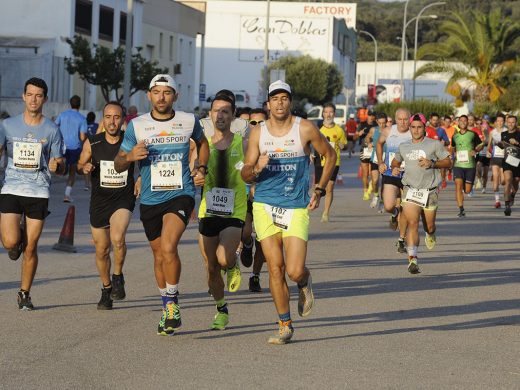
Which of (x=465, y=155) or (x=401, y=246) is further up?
(x=465, y=155)

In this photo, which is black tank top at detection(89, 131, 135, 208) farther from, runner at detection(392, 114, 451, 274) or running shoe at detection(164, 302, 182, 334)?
runner at detection(392, 114, 451, 274)

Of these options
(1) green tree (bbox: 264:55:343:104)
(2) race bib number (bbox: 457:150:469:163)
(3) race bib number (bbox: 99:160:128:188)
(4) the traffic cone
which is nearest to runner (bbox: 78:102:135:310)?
(3) race bib number (bbox: 99:160:128:188)

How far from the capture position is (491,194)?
3102 centimetres

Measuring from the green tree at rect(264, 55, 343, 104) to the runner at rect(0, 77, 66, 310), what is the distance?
243 feet

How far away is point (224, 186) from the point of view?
9922mm

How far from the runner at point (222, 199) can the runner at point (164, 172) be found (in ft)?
1.99

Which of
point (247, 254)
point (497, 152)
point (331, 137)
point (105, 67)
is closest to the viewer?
point (247, 254)

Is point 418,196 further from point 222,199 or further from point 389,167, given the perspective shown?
point 222,199

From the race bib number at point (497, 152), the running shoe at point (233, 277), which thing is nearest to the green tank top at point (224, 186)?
the running shoe at point (233, 277)

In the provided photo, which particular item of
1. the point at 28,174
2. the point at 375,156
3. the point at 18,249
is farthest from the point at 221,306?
the point at 375,156

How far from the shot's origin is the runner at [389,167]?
15.7m

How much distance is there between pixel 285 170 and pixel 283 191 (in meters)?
0.15

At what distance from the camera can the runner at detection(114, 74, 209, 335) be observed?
896cm

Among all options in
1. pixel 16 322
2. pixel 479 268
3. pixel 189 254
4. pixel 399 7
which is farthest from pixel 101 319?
pixel 399 7
